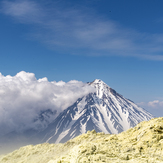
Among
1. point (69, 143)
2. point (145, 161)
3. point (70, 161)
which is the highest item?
point (69, 143)

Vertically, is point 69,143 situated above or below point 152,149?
above

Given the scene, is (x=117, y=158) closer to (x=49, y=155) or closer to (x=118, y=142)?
(x=118, y=142)

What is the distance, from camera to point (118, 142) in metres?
32.9

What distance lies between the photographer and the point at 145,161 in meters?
24.6

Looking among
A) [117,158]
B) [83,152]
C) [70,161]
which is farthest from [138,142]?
[70,161]

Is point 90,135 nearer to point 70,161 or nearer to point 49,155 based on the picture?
point 49,155

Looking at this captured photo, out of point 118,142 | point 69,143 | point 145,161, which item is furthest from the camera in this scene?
point 69,143

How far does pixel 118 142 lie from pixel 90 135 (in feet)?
58.2

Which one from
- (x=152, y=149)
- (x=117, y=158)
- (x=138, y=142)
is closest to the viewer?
(x=117, y=158)

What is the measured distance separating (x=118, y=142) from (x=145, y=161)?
8463 mm

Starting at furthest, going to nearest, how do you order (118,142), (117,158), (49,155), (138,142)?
(49,155) < (118,142) < (138,142) < (117,158)

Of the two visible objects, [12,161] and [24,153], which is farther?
[24,153]

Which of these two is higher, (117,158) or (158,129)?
(158,129)

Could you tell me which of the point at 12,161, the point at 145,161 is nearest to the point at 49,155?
the point at 12,161
